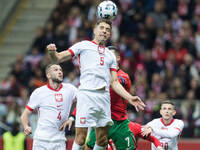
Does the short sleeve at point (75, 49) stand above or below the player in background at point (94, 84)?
above

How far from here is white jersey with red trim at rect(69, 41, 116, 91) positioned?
26.6 feet

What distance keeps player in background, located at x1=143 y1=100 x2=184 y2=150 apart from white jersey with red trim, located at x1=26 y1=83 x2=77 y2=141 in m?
1.49

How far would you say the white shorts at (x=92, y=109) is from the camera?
8078 millimetres

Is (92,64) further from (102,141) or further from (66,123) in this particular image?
(66,123)

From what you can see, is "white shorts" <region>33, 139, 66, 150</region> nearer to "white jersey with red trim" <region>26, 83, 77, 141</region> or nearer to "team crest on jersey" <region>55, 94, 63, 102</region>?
"white jersey with red trim" <region>26, 83, 77, 141</region>

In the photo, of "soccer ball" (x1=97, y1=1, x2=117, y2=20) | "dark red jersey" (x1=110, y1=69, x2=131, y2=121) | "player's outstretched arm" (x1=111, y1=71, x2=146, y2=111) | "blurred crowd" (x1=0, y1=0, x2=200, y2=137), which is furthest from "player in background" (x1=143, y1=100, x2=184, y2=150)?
"blurred crowd" (x1=0, y1=0, x2=200, y2=137)

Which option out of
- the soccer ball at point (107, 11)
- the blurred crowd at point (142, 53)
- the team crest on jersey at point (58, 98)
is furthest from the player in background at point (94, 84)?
the blurred crowd at point (142, 53)

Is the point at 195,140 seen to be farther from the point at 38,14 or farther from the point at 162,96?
the point at 38,14

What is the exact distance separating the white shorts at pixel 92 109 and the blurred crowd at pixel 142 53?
5451 mm

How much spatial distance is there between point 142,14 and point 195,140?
19.3 ft

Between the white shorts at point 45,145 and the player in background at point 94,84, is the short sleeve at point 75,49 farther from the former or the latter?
the white shorts at point 45,145

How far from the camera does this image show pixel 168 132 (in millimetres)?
9523

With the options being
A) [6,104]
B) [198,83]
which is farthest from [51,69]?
[198,83]

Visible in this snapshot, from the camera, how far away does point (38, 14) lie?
20656 mm
